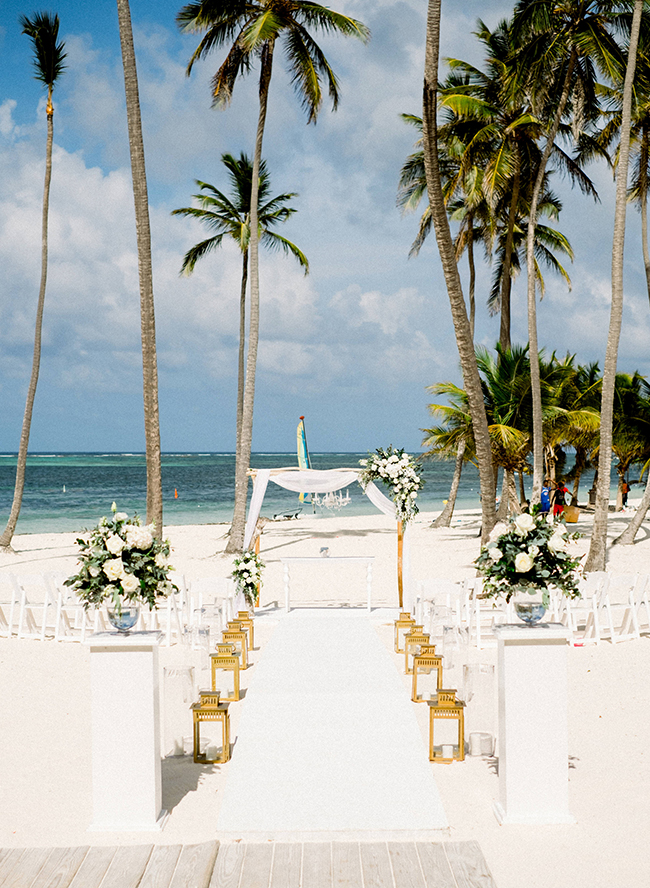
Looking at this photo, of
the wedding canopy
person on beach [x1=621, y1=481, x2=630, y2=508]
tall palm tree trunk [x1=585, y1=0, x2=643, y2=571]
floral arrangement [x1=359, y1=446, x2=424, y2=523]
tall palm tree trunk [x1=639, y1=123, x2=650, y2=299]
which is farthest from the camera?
person on beach [x1=621, y1=481, x2=630, y2=508]

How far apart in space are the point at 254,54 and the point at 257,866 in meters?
16.6

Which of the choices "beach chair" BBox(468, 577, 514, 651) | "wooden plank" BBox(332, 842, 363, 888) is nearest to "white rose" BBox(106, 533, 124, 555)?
"wooden plank" BBox(332, 842, 363, 888)

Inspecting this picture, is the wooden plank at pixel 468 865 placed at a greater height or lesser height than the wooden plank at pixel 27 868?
lesser

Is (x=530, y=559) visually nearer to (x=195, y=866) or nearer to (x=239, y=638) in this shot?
(x=195, y=866)

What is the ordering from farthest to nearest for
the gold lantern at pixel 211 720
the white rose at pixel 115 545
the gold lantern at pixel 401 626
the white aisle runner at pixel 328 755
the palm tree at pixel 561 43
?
the palm tree at pixel 561 43, the gold lantern at pixel 401 626, the gold lantern at pixel 211 720, the white rose at pixel 115 545, the white aisle runner at pixel 328 755

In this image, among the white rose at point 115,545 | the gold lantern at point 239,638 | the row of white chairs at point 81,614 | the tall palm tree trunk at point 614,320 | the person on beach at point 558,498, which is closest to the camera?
the white rose at point 115,545

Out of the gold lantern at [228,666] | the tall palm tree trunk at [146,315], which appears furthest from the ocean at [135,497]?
the gold lantern at [228,666]

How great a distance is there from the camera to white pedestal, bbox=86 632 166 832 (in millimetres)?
4336

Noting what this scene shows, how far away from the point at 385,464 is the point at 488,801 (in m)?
7.78

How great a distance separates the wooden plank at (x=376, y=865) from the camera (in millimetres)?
3606

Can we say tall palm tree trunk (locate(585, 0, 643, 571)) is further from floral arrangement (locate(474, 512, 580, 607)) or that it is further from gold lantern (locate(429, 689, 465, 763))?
floral arrangement (locate(474, 512, 580, 607))

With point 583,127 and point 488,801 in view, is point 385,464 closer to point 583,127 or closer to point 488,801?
point 488,801

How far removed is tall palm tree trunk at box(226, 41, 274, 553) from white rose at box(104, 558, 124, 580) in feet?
38.3

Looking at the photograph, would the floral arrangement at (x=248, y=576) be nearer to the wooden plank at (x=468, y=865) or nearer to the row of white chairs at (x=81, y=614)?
the row of white chairs at (x=81, y=614)
